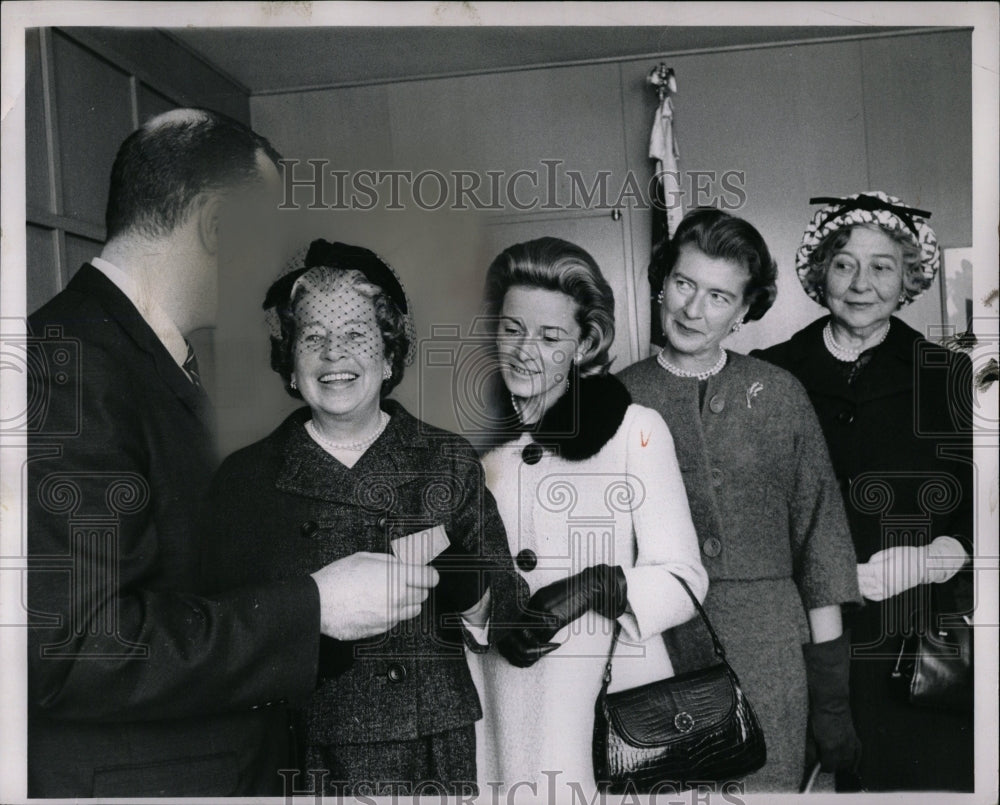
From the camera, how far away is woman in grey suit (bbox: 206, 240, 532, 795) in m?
2.28

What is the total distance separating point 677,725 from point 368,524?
87cm

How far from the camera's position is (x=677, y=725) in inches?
89.3

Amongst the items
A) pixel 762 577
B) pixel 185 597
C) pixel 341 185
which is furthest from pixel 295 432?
pixel 762 577

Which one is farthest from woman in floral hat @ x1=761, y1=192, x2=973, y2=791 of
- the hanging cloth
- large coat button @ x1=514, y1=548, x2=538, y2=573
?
large coat button @ x1=514, y1=548, x2=538, y2=573

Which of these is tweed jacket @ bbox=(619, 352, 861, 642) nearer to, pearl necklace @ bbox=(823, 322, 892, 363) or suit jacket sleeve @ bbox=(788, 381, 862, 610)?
suit jacket sleeve @ bbox=(788, 381, 862, 610)

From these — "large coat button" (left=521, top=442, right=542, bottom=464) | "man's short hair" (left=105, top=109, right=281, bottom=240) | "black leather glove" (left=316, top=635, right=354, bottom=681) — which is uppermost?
"man's short hair" (left=105, top=109, right=281, bottom=240)

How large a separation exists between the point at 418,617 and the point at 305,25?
148 centimetres

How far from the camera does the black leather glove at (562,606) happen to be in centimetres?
233

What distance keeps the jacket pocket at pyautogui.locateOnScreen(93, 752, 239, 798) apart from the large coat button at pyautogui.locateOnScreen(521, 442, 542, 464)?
98 centimetres

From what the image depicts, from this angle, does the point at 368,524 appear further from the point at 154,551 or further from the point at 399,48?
the point at 399,48

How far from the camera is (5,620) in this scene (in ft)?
7.75

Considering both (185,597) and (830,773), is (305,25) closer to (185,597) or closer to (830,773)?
(185,597)

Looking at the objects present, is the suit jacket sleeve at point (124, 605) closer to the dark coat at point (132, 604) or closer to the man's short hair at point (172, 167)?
the dark coat at point (132, 604)

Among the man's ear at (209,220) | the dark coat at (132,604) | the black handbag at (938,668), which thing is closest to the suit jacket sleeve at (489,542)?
the dark coat at (132,604)
